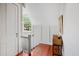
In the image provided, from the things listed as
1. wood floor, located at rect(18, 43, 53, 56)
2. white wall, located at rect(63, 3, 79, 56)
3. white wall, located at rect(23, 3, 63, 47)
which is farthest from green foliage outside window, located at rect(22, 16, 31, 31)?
white wall, located at rect(63, 3, 79, 56)

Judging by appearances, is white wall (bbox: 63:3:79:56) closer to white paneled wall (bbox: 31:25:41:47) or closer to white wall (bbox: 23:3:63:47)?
white wall (bbox: 23:3:63:47)

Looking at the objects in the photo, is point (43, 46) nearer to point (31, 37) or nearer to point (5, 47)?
point (31, 37)

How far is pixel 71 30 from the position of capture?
1.65 meters

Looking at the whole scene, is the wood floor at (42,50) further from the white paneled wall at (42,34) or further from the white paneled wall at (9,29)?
the white paneled wall at (9,29)

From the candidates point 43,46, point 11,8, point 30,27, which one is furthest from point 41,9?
point 43,46

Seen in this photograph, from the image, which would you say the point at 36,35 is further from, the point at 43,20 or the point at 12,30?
the point at 12,30

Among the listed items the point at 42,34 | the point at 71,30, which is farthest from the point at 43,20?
the point at 71,30

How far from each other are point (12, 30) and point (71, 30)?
0.86 meters

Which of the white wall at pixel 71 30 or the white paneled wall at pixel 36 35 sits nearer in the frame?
the white wall at pixel 71 30

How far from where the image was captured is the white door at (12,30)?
5.49 feet

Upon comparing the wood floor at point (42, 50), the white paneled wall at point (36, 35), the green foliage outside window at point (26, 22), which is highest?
the green foliage outside window at point (26, 22)

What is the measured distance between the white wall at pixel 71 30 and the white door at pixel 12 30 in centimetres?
76

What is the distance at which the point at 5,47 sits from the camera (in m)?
1.68

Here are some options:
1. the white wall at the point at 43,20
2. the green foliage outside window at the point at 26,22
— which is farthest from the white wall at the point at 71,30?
the green foliage outside window at the point at 26,22
